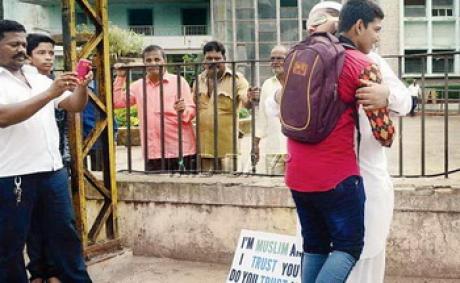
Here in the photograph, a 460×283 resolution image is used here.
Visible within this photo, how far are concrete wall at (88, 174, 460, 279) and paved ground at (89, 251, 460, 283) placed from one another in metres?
0.07

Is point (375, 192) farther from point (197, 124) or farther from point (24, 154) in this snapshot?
point (197, 124)

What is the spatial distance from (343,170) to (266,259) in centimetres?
139

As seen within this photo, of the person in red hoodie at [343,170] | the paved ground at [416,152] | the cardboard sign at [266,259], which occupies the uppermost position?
the person in red hoodie at [343,170]

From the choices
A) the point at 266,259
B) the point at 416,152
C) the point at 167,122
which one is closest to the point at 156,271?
the point at 266,259

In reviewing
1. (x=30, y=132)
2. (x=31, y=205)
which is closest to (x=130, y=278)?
(x=31, y=205)

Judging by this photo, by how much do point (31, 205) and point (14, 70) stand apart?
82 cm

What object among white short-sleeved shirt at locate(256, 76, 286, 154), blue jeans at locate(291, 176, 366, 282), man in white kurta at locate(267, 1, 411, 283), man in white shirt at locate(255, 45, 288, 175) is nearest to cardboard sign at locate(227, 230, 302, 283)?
man in white kurta at locate(267, 1, 411, 283)

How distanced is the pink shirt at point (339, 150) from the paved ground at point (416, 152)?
267 cm

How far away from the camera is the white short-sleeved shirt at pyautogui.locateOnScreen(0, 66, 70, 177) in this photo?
350 centimetres

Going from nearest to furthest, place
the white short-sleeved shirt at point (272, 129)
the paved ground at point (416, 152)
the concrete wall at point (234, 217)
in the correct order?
the concrete wall at point (234, 217)
the white short-sleeved shirt at point (272, 129)
the paved ground at point (416, 152)

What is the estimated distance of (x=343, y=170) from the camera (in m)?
2.67

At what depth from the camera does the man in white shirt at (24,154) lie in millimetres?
3385

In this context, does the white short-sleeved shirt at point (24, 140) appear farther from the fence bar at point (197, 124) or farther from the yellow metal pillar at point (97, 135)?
the fence bar at point (197, 124)

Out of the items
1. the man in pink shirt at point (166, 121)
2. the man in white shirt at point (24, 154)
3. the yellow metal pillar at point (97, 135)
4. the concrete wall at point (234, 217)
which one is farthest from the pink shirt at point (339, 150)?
the man in pink shirt at point (166, 121)
